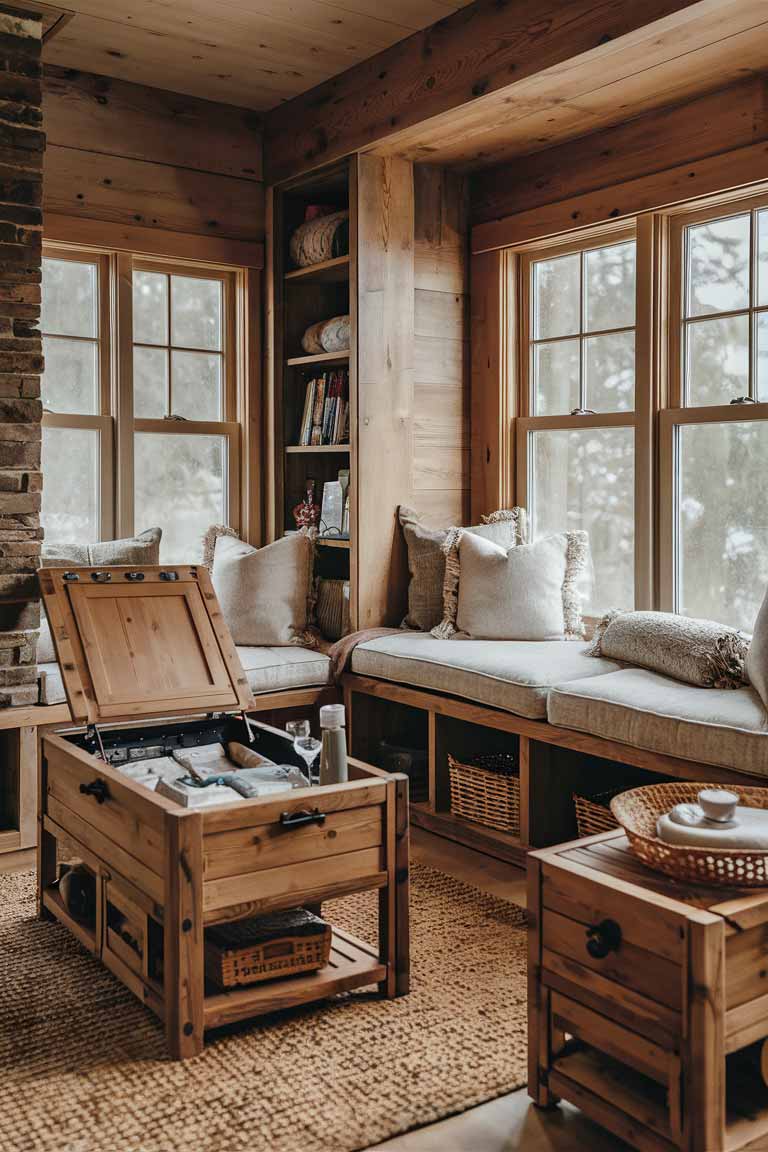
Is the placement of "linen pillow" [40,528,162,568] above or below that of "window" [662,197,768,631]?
below

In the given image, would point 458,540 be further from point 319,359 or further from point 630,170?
point 630,170

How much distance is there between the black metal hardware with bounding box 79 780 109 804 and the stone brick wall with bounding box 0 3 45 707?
1076mm

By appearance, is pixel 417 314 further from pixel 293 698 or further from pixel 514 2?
pixel 293 698

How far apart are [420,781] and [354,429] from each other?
4.63 feet

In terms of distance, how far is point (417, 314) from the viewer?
14.8 ft

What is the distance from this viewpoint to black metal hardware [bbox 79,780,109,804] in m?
2.60

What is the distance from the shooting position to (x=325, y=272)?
4633mm

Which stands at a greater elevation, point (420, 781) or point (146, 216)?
point (146, 216)

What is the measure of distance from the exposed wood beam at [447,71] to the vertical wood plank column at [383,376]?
0.80 ft

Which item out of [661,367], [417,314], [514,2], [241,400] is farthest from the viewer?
[241,400]

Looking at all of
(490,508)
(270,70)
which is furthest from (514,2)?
(490,508)

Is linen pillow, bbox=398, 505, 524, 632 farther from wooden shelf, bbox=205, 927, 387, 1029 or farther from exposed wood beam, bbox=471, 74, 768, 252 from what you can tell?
wooden shelf, bbox=205, 927, 387, 1029

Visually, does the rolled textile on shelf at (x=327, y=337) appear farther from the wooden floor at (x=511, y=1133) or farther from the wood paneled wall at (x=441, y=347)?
the wooden floor at (x=511, y=1133)

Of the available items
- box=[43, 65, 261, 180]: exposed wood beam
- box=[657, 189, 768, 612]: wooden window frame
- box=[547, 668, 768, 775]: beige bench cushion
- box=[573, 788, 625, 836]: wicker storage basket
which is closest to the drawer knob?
box=[547, 668, 768, 775]: beige bench cushion
